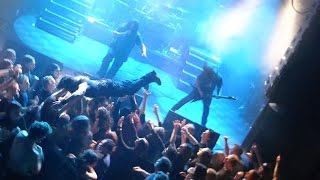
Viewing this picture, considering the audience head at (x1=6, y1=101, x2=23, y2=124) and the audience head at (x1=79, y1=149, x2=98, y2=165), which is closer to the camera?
the audience head at (x1=79, y1=149, x2=98, y2=165)

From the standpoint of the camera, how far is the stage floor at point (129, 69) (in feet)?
34.6

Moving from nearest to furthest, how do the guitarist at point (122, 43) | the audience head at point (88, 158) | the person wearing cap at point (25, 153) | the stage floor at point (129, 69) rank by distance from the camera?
the person wearing cap at point (25, 153)
the audience head at point (88, 158)
the guitarist at point (122, 43)
the stage floor at point (129, 69)


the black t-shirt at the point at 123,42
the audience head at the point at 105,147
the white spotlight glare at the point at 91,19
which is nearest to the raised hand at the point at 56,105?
the audience head at the point at 105,147

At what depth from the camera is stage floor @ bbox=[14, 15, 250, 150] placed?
1055 centimetres

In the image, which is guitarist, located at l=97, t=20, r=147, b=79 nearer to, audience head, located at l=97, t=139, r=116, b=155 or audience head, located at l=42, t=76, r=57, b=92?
audience head, located at l=42, t=76, r=57, b=92

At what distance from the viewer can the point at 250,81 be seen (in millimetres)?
15227

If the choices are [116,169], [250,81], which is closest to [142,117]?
[116,169]

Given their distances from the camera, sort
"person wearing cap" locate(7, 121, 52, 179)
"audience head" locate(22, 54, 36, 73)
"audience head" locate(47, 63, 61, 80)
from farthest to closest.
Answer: "audience head" locate(47, 63, 61, 80)
"audience head" locate(22, 54, 36, 73)
"person wearing cap" locate(7, 121, 52, 179)

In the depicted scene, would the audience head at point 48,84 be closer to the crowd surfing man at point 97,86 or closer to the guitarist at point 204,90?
the crowd surfing man at point 97,86

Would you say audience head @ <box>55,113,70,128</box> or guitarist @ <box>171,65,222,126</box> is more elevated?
guitarist @ <box>171,65,222,126</box>

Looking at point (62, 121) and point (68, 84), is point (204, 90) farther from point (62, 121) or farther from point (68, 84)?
point (62, 121)

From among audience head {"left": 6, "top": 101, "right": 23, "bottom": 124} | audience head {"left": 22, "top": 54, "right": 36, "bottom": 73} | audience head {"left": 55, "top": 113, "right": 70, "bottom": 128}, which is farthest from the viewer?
audience head {"left": 22, "top": 54, "right": 36, "bottom": 73}

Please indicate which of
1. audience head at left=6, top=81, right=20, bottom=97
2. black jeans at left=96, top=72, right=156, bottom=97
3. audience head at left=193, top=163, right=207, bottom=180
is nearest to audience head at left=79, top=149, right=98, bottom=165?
audience head at left=193, top=163, right=207, bottom=180

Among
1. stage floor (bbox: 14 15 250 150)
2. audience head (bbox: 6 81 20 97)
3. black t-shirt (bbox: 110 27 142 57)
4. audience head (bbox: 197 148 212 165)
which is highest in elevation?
black t-shirt (bbox: 110 27 142 57)
